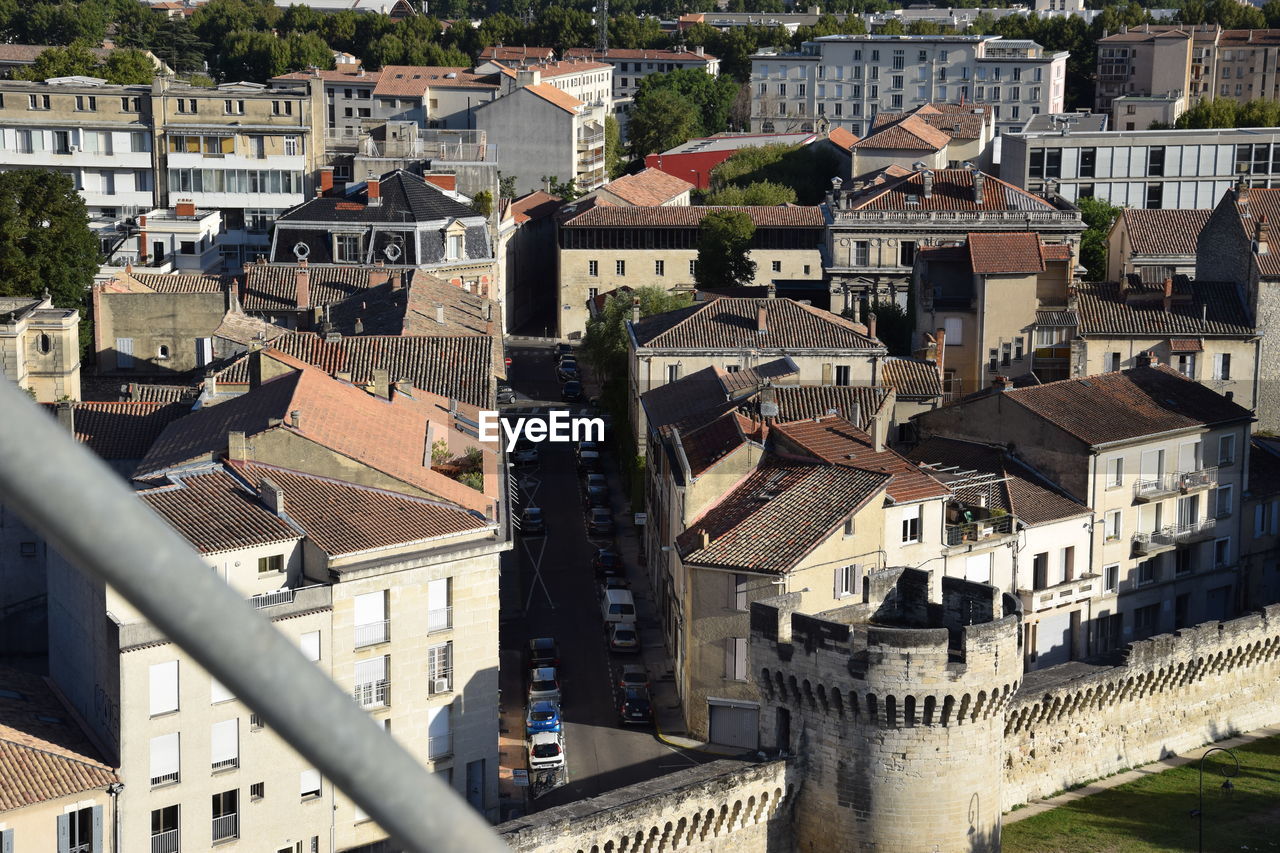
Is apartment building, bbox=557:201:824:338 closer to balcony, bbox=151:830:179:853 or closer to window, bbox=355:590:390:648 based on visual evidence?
window, bbox=355:590:390:648

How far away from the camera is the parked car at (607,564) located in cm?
5212

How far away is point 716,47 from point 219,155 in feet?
299

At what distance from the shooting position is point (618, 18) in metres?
184

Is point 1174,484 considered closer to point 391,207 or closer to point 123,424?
point 123,424

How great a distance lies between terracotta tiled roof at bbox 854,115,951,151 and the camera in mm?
101625

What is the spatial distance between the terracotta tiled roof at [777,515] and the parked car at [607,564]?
9.22 m

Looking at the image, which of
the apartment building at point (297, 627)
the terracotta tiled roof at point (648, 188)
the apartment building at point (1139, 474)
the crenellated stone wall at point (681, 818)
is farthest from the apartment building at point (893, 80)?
the crenellated stone wall at point (681, 818)

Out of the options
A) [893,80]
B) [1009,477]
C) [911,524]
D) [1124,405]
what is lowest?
[1009,477]

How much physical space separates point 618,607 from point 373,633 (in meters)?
13.7

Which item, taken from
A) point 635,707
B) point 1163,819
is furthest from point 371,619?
point 1163,819

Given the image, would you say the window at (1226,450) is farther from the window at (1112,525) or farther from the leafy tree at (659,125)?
the leafy tree at (659,125)

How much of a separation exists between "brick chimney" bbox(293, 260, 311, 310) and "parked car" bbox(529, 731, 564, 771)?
102ft

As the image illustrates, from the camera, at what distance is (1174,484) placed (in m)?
51.7

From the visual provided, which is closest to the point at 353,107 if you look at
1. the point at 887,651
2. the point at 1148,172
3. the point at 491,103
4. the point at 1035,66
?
the point at 491,103
